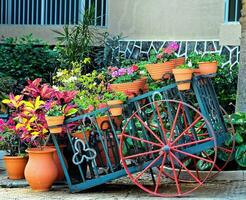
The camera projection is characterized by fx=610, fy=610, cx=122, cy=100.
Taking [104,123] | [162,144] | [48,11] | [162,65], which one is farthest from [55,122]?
[48,11]

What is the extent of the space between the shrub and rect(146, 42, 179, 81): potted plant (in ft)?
17.1

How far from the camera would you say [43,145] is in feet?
24.3

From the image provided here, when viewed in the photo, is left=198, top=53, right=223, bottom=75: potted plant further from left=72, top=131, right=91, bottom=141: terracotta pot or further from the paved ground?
left=72, top=131, right=91, bottom=141: terracotta pot

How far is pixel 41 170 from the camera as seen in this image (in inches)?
279

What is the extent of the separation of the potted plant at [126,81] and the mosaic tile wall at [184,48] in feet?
15.1

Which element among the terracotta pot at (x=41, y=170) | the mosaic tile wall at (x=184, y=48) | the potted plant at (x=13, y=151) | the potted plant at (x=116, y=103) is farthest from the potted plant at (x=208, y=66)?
the mosaic tile wall at (x=184, y=48)

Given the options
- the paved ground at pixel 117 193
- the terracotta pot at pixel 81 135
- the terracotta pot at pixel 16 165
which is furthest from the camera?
the terracotta pot at pixel 16 165

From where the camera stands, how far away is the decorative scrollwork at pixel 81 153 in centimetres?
704

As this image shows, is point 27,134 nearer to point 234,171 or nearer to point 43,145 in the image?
point 43,145

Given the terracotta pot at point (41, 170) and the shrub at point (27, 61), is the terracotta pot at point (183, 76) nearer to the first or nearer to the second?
the terracotta pot at point (41, 170)

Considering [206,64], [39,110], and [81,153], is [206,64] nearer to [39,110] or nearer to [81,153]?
[81,153]

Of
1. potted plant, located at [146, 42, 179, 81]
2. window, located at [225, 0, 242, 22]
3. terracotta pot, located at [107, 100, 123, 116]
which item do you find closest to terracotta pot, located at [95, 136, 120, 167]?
terracotta pot, located at [107, 100, 123, 116]

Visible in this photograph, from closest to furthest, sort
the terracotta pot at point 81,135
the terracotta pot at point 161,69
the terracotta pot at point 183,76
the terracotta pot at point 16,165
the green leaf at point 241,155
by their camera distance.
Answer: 1. the terracotta pot at point 183,76
2. the terracotta pot at point 161,69
3. the terracotta pot at point 81,135
4. the green leaf at point 241,155
5. the terracotta pot at point 16,165

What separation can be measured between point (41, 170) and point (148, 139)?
130 cm
